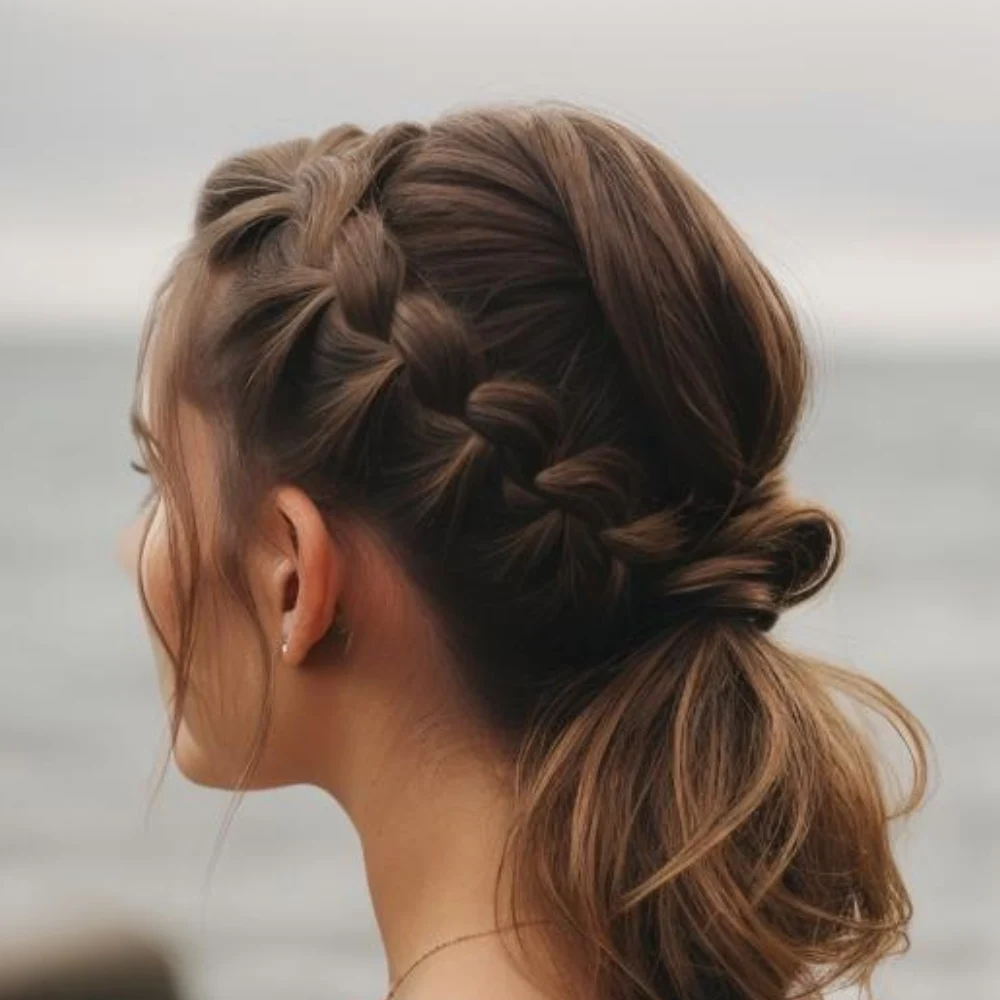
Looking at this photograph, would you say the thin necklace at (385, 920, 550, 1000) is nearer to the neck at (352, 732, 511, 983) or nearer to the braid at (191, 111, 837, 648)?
the neck at (352, 732, 511, 983)

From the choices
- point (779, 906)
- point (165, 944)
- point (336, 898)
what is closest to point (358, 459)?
point (779, 906)

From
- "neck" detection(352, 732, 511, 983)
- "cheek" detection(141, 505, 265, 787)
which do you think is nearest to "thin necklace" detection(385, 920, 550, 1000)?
"neck" detection(352, 732, 511, 983)

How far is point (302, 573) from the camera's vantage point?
4.34 feet

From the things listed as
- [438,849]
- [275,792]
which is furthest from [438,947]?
[275,792]

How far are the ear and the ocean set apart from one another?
0.73ft

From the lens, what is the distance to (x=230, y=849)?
6156mm

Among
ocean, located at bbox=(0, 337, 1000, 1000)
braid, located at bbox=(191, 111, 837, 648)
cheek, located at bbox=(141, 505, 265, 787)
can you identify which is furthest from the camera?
ocean, located at bbox=(0, 337, 1000, 1000)

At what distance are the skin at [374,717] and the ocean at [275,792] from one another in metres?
0.16

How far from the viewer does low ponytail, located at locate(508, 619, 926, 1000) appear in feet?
4.33

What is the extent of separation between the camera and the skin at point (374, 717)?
4.37ft

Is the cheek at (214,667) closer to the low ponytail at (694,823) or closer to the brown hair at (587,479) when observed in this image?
the brown hair at (587,479)

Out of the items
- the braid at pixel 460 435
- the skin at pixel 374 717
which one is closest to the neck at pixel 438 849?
the skin at pixel 374 717

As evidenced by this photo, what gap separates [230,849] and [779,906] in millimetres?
4917

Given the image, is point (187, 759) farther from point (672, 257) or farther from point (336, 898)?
point (336, 898)
